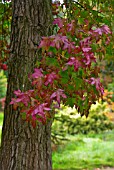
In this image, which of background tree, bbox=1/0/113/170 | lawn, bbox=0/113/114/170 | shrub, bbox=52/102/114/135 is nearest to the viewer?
background tree, bbox=1/0/113/170

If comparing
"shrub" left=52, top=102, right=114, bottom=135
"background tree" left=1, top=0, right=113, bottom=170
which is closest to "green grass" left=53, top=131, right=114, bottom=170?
"shrub" left=52, top=102, right=114, bottom=135

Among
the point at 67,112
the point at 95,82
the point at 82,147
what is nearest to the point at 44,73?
the point at 95,82

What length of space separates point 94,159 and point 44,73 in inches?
215

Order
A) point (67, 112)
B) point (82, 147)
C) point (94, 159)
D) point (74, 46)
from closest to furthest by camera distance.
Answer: point (74, 46) → point (94, 159) → point (82, 147) → point (67, 112)

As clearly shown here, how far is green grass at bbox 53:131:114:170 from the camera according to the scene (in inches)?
275

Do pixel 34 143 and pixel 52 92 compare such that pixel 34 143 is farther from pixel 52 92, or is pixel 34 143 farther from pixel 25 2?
pixel 25 2

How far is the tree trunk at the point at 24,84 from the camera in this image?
122 inches

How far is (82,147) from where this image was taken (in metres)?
9.06

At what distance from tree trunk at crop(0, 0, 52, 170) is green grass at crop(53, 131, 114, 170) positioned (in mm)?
3560

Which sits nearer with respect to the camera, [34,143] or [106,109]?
[34,143]

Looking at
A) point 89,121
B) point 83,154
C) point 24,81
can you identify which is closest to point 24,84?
point 24,81

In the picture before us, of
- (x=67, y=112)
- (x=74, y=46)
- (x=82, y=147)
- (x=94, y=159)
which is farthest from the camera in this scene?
(x=67, y=112)

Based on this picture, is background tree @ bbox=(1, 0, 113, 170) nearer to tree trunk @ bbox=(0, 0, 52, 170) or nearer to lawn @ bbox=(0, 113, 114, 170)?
tree trunk @ bbox=(0, 0, 52, 170)

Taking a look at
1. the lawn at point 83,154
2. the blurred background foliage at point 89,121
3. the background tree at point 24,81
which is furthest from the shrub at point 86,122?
the background tree at point 24,81
